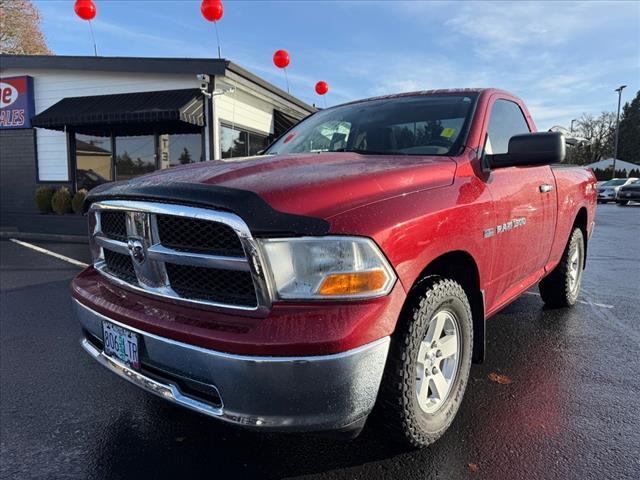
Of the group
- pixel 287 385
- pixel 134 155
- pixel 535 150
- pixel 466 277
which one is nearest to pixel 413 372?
pixel 287 385

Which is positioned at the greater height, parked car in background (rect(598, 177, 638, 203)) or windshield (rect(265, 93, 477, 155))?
windshield (rect(265, 93, 477, 155))

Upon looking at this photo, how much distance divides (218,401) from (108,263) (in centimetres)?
117

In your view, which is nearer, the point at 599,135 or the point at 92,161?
the point at 92,161

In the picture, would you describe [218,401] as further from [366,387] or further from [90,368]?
[90,368]

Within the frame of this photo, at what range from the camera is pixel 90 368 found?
340 centimetres

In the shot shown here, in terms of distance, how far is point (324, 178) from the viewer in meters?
2.06

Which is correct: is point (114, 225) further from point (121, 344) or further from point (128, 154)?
point (128, 154)

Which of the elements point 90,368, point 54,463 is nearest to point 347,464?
point 54,463

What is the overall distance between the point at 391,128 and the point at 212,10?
8469 mm

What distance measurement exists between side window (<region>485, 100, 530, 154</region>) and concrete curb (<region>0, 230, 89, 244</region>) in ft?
30.9

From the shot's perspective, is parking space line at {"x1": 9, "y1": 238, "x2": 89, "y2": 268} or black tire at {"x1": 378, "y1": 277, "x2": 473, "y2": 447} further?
parking space line at {"x1": 9, "y1": 238, "x2": 89, "y2": 268}

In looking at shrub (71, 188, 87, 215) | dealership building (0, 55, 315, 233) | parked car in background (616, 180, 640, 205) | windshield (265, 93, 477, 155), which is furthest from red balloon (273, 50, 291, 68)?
parked car in background (616, 180, 640, 205)

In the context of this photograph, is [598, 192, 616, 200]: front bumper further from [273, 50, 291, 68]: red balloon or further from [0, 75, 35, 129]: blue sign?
[0, 75, 35, 129]: blue sign

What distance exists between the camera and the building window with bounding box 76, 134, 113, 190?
39.9 ft
